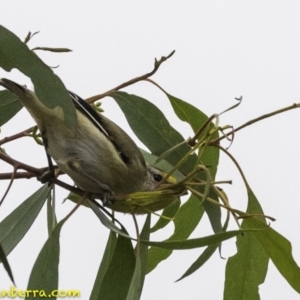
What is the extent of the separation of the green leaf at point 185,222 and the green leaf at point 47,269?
34cm

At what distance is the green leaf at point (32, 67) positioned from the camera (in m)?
1.19

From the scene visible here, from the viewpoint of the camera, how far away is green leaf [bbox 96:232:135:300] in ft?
4.67

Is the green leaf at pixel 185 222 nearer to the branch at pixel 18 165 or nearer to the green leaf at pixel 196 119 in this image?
the green leaf at pixel 196 119

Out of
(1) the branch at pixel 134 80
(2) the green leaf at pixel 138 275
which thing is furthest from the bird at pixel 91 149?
(2) the green leaf at pixel 138 275

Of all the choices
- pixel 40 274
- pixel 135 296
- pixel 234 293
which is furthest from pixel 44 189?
pixel 234 293

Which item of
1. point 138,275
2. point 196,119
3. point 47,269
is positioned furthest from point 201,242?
point 196,119

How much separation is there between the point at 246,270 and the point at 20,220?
1.60 ft

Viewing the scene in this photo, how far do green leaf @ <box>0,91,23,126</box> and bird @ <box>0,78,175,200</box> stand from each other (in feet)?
0.12

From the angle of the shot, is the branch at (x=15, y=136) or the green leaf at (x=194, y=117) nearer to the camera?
the branch at (x=15, y=136)

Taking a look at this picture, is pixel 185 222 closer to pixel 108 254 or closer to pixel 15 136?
pixel 108 254

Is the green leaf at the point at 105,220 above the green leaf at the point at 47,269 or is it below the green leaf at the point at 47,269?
above

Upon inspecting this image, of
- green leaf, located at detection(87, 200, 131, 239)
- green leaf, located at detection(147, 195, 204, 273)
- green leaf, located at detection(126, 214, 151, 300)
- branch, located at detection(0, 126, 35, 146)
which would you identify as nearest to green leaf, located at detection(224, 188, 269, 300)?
green leaf, located at detection(147, 195, 204, 273)

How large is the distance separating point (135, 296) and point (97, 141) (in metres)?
0.43

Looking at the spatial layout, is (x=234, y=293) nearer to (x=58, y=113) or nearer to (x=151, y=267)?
(x=151, y=267)
